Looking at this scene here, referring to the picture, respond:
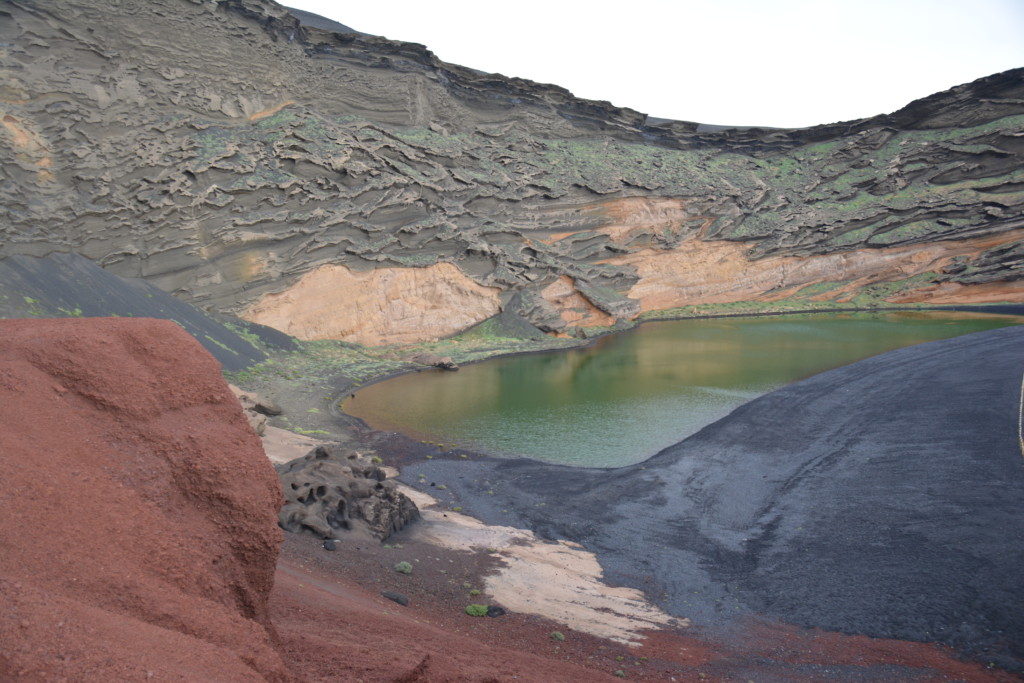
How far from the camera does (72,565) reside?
3396 millimetres

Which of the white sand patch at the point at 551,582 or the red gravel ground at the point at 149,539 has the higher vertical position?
the red gravel ground at the point at 149,539

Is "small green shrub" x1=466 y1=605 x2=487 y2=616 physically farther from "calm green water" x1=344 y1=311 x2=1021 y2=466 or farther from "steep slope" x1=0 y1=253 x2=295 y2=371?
"steep slope" x1=0 y1=253 x2=295 y2=371

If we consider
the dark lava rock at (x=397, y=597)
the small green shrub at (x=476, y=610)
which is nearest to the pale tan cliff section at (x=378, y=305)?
the dark lava rock at (x=397, y=597)

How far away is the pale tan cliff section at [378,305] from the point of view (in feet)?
103

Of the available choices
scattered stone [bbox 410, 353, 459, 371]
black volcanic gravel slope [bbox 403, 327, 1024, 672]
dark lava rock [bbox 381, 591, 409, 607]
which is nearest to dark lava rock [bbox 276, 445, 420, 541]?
dark lava rock [bbox 381, 591, 409, 607]

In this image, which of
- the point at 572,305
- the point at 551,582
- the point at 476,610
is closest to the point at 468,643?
the point at 476,610

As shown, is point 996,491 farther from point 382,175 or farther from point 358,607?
point 382,175

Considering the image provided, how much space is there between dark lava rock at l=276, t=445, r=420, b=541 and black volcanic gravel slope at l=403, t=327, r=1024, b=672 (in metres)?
2.48

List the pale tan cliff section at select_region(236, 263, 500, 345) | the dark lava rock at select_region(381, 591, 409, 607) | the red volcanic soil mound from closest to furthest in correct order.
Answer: the red volcanic soil mound < the dark lava rock at select_region(381, 591, 409, 607) < the pale tan cliff section at select_region(236, 263, 500, 345)

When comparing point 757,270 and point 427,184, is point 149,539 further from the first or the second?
point 757,270

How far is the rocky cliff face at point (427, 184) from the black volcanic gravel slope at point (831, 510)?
1899 cm

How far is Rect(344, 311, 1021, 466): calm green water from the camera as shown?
20.5m

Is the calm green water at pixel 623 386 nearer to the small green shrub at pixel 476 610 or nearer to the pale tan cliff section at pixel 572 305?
the pale tan cliff section at pixel 572 305

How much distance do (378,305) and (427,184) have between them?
27.8 ft
